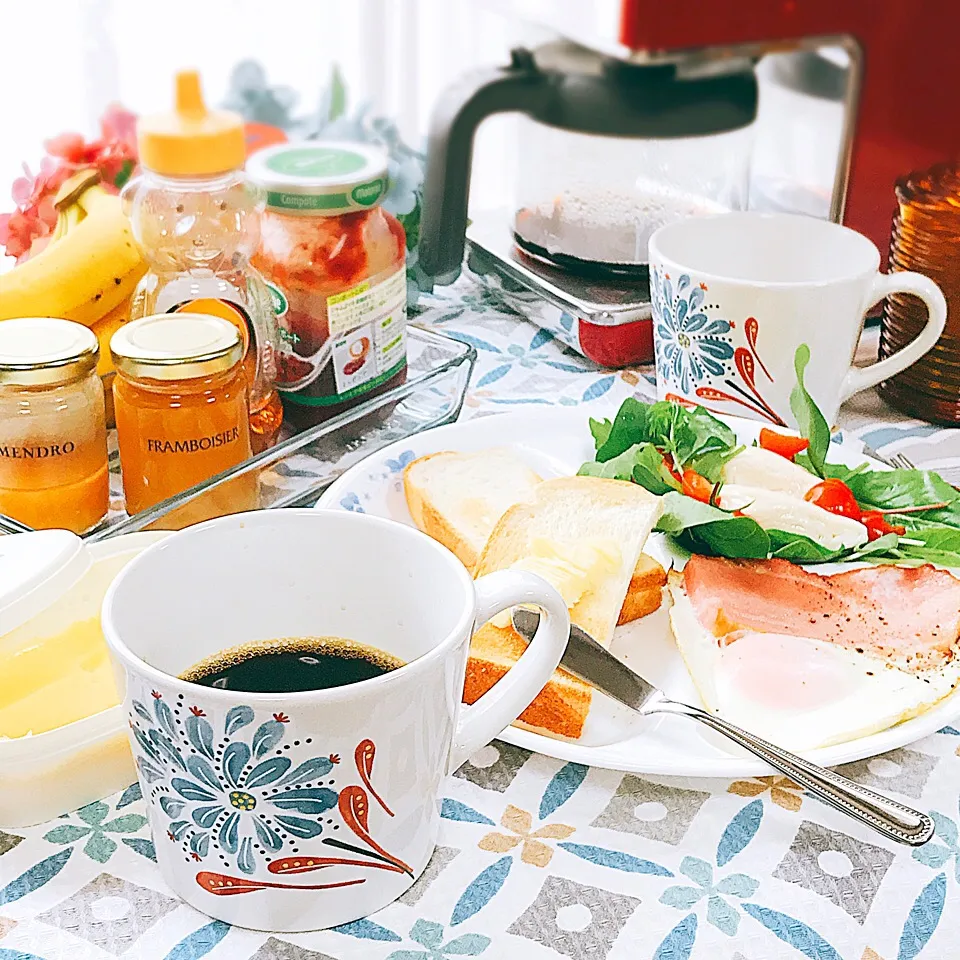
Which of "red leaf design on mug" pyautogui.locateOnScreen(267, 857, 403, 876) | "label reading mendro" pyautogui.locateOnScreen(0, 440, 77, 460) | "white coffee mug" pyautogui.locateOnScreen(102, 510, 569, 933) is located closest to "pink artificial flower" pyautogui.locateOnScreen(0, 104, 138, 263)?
"label reading mendro" pyautogui.locateOnScreen(0, 440, 77, 460)

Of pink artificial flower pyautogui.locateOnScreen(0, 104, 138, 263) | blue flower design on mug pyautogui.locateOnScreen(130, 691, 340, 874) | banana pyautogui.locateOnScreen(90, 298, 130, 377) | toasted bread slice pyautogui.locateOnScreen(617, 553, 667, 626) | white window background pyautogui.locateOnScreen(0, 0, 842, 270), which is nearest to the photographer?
blue flower design on mug pyautogui.locateOnScreen(130, 691, 340, 874)

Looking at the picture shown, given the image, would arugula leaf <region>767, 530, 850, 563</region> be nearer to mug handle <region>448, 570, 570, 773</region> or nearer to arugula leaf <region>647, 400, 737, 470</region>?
arugula leaf <region>647, 400, 737, 470</region>

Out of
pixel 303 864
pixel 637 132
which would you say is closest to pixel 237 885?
pixel 303 864

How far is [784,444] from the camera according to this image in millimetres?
771

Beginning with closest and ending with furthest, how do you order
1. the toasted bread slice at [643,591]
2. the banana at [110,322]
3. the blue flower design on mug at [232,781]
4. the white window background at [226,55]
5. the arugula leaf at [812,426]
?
the blue flower design on mug at [232,781], the toasted bread slice at [643,591], the arugula leaf at [812,426], the banana at [110,322], the white window background at [226,55]

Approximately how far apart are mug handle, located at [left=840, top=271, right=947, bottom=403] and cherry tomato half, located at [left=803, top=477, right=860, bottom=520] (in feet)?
0.53

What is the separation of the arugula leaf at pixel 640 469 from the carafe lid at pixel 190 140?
0.29 metres

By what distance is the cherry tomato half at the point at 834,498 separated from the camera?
0.72 metres

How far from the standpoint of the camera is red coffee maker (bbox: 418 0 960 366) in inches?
29.0

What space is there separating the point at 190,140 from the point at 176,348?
134mm

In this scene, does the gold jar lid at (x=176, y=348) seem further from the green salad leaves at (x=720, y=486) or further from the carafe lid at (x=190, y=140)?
the green salad leaves at (x=720, y=486)

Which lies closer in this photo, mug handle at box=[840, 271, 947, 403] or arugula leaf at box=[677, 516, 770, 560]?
arugula leaf at box=[677, 516, 770, 560]

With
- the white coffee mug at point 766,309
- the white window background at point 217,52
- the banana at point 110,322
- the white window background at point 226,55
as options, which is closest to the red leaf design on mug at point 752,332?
the white coffee mug at point 766,309

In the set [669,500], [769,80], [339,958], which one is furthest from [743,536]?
→ [769,80]
